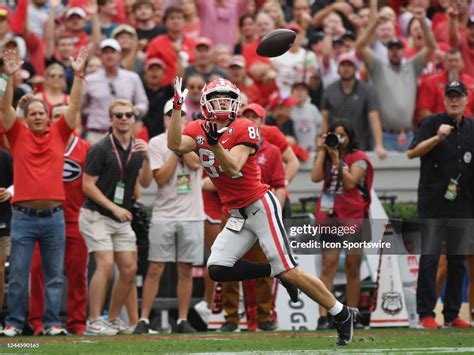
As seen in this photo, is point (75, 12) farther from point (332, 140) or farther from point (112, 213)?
point (332, 140)

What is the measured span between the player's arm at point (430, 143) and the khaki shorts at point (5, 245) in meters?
3.89

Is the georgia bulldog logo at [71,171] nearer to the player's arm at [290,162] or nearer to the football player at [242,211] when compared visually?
the player's arm at [290,162]

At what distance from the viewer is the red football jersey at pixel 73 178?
36.5 feet

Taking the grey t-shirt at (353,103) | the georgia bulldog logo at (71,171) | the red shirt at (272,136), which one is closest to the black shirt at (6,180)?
the georgia bulldog logo at (71,171)

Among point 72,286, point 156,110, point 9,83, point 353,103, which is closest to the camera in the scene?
point 9,83

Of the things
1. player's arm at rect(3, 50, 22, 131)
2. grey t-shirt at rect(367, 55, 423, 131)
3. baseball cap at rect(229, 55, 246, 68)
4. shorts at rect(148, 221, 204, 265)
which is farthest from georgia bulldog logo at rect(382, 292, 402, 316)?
player's arm at rect(3, 50, 22, 131)

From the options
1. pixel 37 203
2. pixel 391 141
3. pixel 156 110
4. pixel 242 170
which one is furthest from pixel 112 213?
pixel 391 141

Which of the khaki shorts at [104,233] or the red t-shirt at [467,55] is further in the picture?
the red t-shirt at [467,55]

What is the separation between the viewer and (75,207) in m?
11.1

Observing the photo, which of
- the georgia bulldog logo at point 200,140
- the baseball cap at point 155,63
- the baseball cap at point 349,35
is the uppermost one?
the baseball cap at point 349,35

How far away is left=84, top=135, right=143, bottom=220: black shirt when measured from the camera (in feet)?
35.0

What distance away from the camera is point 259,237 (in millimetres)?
8531

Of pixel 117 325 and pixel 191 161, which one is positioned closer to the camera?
pixel 117 325

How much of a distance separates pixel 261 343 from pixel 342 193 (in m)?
2.50
